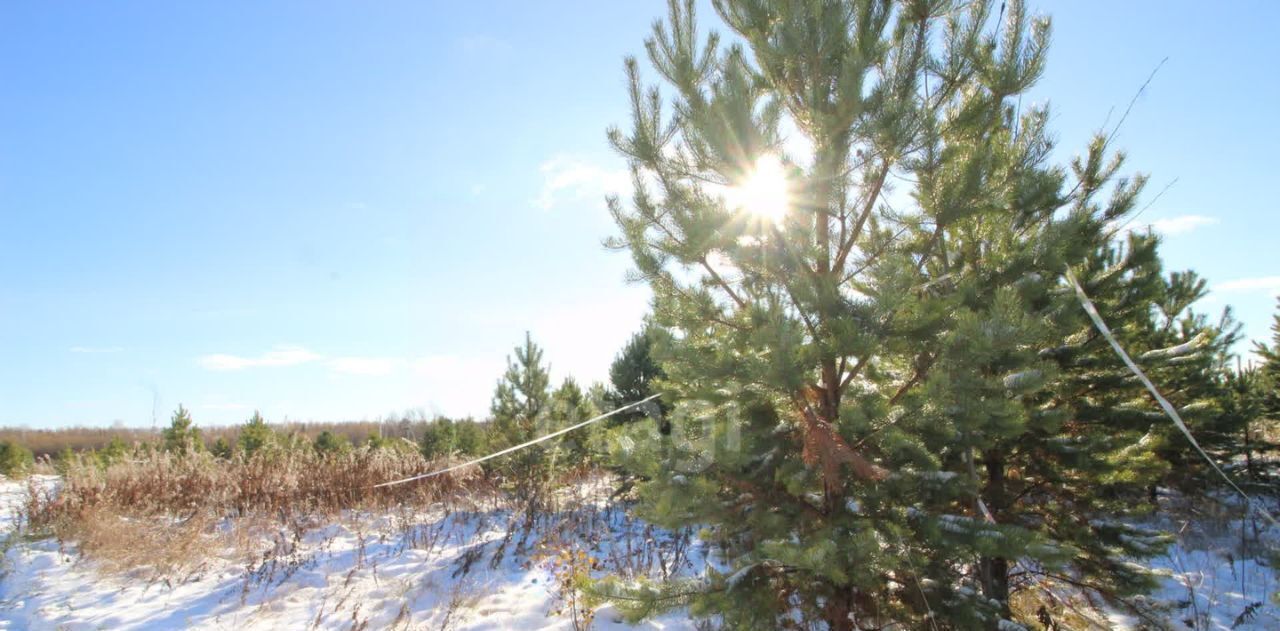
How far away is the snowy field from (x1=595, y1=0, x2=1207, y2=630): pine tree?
1.96m

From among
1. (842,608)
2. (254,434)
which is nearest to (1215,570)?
(842,608)

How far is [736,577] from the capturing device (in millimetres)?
3041

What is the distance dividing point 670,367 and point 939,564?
1.69 metres

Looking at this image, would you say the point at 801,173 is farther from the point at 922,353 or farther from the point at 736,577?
the point at 736,577

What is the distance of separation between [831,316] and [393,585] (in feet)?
15.4

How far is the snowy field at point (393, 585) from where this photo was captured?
4791 millimetres

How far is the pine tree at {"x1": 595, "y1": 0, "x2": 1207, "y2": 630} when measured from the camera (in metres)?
2.85

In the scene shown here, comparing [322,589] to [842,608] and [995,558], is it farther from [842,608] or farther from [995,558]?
[995,558]

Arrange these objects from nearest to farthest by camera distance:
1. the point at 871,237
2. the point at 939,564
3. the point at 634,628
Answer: the point at 939,564 < the point at 871,237 < the point at 634,628

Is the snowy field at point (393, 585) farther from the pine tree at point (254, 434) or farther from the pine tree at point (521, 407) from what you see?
the pine tree at point (254, 434)

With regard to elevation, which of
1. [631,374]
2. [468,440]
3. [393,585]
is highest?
[631,374]

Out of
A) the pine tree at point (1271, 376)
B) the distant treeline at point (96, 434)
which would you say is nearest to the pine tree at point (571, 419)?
the pine tree at point (1271, 376)

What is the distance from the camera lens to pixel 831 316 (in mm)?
2998

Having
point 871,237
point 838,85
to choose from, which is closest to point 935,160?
point 838,85
